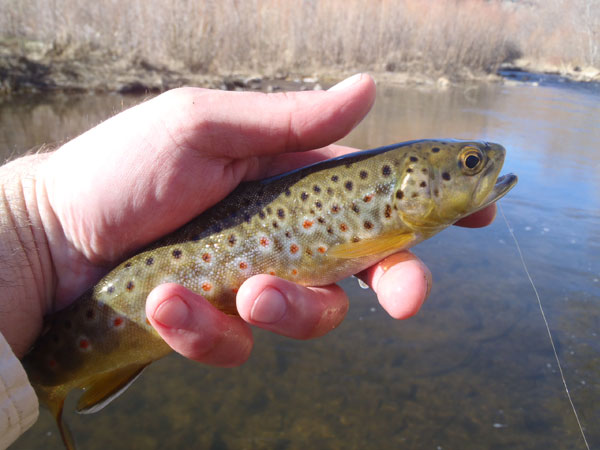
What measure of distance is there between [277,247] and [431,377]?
8.93 feet

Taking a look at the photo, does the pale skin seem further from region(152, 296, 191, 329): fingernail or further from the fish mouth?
the fish mouth

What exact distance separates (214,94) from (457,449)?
10.8 ft

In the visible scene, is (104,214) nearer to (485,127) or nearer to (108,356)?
(108,356)

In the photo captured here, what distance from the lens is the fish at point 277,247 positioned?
7.71ft

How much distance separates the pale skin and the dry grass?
16839 millimetres

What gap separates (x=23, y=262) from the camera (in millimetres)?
2586

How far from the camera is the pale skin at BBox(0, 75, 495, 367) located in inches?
93.0

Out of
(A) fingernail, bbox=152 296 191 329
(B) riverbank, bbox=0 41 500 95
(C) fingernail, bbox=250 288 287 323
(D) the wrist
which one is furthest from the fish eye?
(B) riverbank, bbox=0 41 500 95

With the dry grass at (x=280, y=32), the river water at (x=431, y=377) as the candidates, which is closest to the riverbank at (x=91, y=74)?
the dry grass at (x=280, y=32)

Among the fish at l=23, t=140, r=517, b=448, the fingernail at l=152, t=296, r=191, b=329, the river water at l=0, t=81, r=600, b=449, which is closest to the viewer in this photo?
the fingernail at l=152, t=296, r=191, b=329

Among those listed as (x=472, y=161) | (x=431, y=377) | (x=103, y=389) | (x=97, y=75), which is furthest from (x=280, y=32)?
(x=103, y=389)

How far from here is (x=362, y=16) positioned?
2522 centimetres

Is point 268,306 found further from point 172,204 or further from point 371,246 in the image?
point 172,204

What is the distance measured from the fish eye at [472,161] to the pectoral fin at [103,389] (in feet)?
6.67
